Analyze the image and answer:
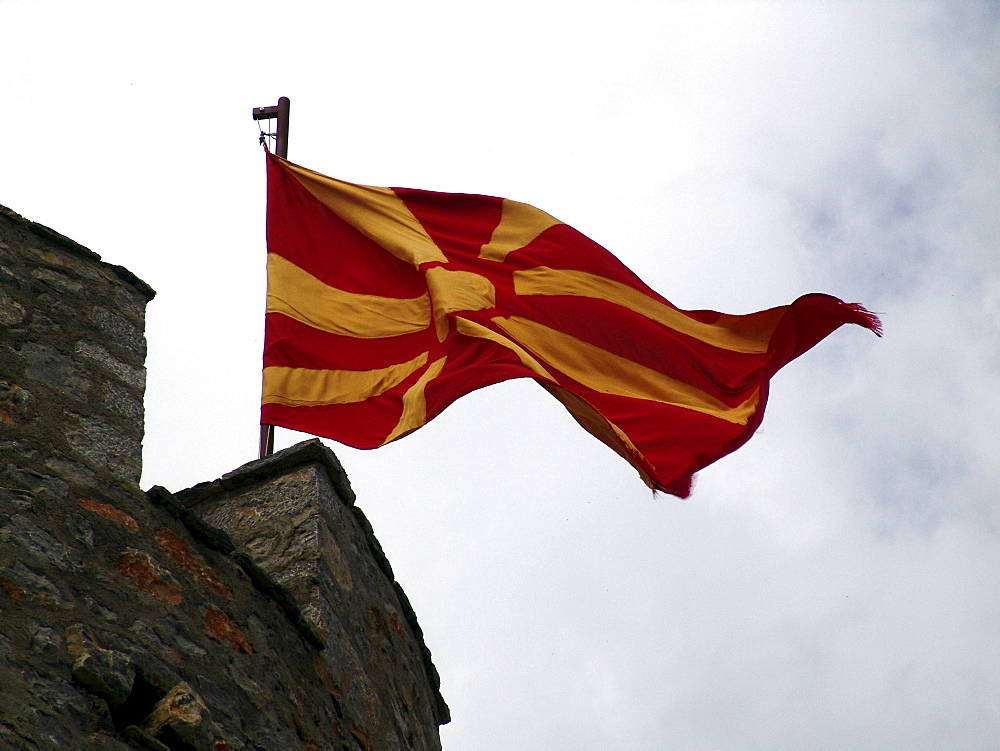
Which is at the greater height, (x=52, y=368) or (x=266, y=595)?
(x=52, y=368)

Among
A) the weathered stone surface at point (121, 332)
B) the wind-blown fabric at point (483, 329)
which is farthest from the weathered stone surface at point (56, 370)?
the wind-blown fabric at point (483, 329)

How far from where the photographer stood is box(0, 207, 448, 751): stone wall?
3.04m

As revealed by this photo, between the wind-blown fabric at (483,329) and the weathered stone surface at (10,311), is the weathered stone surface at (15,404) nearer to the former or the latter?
the weathered stone surface at (10,311)

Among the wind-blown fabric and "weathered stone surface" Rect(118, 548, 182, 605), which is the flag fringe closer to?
the wind-blown fabric

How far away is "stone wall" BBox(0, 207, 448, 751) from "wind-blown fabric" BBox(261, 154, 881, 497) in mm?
802

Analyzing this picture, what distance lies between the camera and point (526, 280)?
6156 mm

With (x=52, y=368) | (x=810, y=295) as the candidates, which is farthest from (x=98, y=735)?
(x=810, y=295)

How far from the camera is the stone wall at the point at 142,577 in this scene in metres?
3.04

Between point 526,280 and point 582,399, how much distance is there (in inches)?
37.3

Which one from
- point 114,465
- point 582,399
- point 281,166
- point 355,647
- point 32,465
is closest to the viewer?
point 32,465

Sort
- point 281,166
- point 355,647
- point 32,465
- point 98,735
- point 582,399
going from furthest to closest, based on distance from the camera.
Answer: point 281,166
point 582,399
point 355,647
point 32,465
point 98,735

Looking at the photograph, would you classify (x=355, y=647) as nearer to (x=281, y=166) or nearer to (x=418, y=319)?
(x=418, y=319)

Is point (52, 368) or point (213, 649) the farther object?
point (52, 368)

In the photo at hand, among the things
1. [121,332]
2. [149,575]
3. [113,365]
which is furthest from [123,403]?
[149,575]
